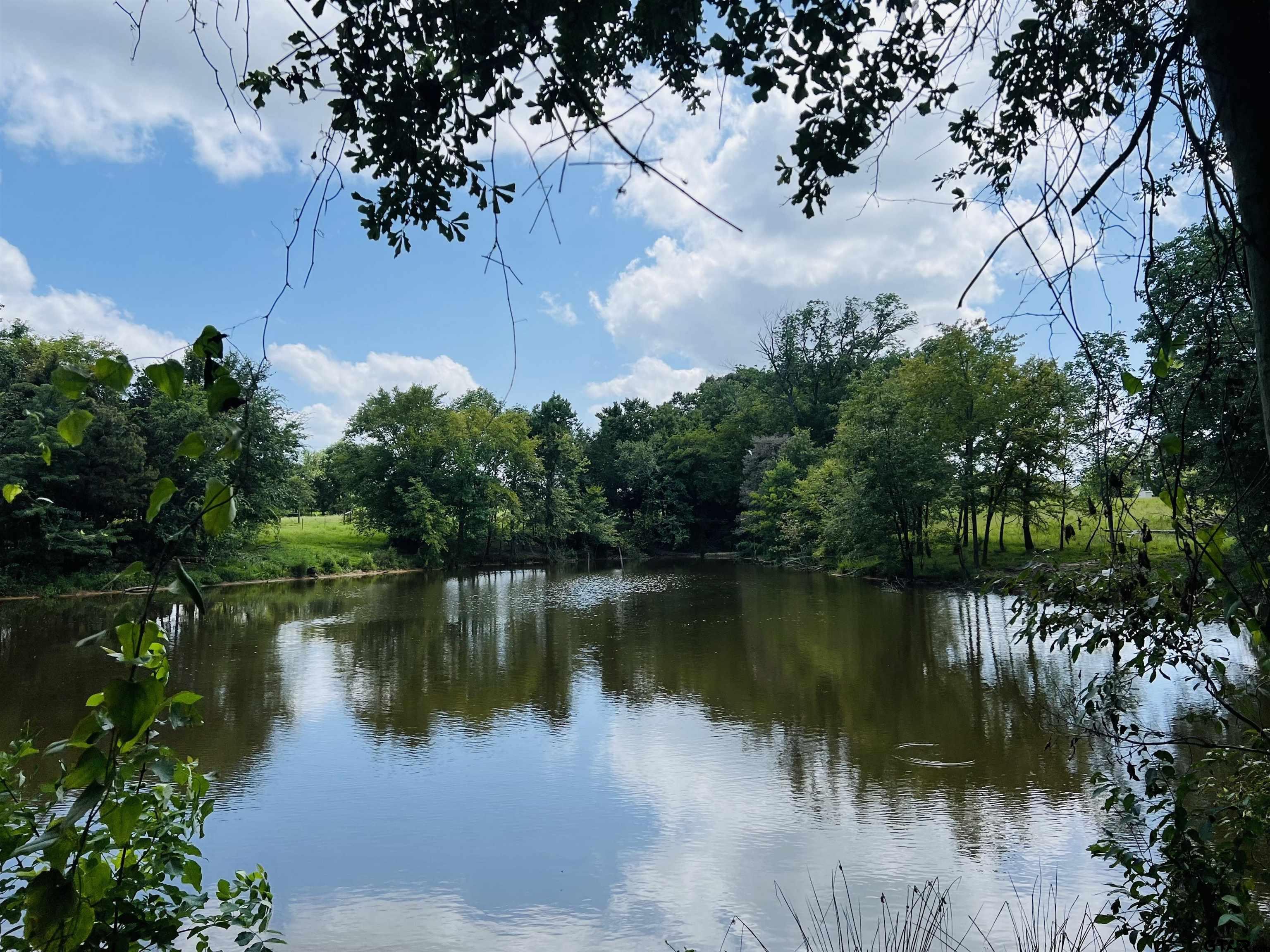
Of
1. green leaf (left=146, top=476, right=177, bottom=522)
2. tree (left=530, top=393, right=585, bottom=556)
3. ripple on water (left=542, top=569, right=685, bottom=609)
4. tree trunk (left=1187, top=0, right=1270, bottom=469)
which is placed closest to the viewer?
green leaf (left=146, top=476, right=177, bottom=522)

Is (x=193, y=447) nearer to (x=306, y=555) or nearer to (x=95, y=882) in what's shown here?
(x=95, y=882)

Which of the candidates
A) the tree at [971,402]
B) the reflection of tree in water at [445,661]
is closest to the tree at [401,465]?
the reflection of tree in water at [445,661]

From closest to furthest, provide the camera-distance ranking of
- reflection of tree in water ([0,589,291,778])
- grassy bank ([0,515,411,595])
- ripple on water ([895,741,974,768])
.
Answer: ripple on water ([895,741,974,768]) → reflection of tree in water ([0,589,291,778]) → grassy bank ([0,515,411,595])

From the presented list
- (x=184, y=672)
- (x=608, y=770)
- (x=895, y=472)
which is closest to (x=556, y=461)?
(x=895, y=472)

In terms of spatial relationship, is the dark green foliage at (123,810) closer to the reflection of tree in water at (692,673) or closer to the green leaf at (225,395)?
the green leaf at (225,395)

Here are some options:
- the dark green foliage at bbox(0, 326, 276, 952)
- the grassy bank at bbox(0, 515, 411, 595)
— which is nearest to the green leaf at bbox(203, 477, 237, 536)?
the dark green foliage at bbox(0, 326, 276, 952)

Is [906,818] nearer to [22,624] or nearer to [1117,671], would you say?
[1117,671]

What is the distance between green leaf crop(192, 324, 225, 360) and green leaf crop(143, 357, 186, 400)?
0.05m

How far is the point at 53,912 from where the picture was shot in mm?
950

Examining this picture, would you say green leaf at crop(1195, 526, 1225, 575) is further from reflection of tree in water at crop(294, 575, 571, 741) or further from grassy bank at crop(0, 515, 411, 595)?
grassy bank at crop(0, 515, 411, 595)

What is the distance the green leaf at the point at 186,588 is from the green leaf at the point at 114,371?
246mm

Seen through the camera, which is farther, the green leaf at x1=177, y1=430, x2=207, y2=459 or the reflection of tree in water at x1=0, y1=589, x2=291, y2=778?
the reflection of tree in water at x1=0, y1=589, x2=291, y2=778

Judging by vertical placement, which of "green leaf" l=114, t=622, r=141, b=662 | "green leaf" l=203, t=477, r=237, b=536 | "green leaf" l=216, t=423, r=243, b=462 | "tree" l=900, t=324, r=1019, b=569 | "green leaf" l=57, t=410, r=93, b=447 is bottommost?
"green leaf" l=114, t=622, r=141, b=662

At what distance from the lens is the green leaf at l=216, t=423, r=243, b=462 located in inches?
33.6
